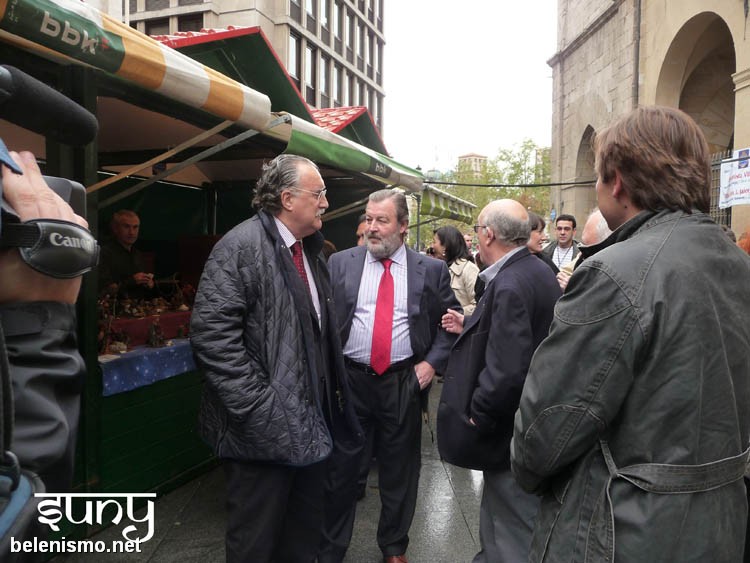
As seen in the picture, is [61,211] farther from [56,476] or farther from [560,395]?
[560,395]

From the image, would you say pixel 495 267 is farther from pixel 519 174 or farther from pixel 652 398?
pixel 519 174

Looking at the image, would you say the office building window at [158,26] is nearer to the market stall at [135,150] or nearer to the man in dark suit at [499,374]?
the market stall at [135,150]

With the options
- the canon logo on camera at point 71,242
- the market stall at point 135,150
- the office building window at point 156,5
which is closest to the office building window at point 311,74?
the office building window at point 156,5

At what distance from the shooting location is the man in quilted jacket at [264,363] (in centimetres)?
247

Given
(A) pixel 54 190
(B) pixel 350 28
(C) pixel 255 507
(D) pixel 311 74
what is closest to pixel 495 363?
(C) pixel 255 507

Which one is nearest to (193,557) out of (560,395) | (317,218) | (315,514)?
(315,514)

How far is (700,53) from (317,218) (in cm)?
1171

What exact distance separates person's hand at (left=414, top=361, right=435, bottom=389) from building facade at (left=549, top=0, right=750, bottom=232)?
24.4 ft

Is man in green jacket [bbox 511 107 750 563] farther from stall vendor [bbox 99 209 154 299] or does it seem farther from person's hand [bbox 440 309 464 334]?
stall vendor [bbox 99 209 154 299]

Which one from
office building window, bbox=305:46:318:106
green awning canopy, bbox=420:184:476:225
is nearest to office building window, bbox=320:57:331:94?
office building window, bbox=305:46:318:106

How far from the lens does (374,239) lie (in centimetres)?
359

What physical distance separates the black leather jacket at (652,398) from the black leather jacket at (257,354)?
1.27 m

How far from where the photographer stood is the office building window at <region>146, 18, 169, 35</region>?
→ 2922cm

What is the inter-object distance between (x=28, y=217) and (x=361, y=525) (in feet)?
11.6
